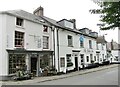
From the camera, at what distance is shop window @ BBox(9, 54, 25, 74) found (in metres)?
20.0

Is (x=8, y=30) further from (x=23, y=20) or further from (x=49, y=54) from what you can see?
(x=49, y=54)

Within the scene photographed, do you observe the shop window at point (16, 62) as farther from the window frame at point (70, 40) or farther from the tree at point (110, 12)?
the tree at point (110, 12)

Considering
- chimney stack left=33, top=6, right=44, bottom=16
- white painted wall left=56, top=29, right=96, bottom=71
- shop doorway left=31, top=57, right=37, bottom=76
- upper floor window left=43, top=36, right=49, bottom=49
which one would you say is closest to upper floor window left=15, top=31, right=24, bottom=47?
shop doorway left=31, top=57, right=37, bottom=76

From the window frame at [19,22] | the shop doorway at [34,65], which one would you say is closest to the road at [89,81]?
the shop doorway at [34,65]

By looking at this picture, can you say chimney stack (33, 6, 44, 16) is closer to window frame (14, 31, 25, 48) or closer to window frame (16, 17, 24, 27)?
window frame (16, 17, 24, 27)

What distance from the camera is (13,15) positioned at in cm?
2053

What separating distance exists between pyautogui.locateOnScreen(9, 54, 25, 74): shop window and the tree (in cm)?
1307

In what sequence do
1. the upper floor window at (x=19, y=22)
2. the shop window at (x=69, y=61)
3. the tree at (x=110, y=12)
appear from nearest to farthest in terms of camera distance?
1. the tree at (x=110, y=12)
2. the upper floor window at (x=19, y=22)
3. the shop window at (x=69, y=61)

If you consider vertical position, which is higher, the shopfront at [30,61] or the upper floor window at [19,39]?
the upper floor window at [19,39]

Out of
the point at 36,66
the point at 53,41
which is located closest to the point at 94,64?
the point at 53,41

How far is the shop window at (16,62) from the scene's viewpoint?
20.0 meters

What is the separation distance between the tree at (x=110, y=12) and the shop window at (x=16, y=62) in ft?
42.9

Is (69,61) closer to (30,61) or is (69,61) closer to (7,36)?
(30,61)

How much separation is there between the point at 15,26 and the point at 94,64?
68.8 feet
